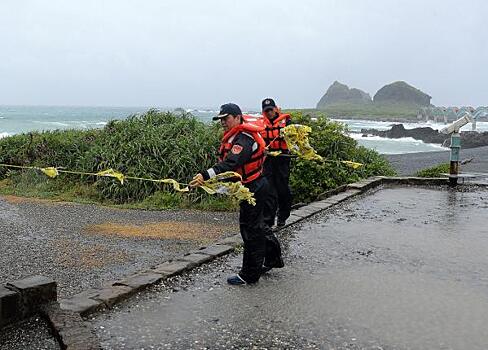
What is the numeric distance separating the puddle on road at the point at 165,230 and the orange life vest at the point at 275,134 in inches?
60.5

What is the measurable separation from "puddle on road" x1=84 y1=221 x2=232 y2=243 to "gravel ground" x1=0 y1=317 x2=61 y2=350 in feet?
10.6

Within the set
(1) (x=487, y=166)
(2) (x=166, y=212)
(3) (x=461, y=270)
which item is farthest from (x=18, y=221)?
(1) (x=487, y=166)

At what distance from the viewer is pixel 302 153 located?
7.42 metres

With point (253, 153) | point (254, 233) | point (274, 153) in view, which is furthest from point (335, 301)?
point (274, 153)

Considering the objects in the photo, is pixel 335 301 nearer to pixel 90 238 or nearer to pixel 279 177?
pixel 279 177

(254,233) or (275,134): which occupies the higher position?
(275,134)

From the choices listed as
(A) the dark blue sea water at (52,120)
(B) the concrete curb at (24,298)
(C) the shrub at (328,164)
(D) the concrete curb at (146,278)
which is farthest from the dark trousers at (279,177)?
(A) the dark blue sea water at (52,120)

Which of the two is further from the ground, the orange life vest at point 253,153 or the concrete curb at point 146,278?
the orange life vest at point 253,153

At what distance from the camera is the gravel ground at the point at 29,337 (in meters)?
3.69

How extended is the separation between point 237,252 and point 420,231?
2665mm

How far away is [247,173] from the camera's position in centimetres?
504

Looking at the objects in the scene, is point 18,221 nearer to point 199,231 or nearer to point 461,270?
point 199,231

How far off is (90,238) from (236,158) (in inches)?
126

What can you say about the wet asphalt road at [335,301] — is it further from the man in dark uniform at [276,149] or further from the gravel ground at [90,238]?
the gravel ground at [90,238]
